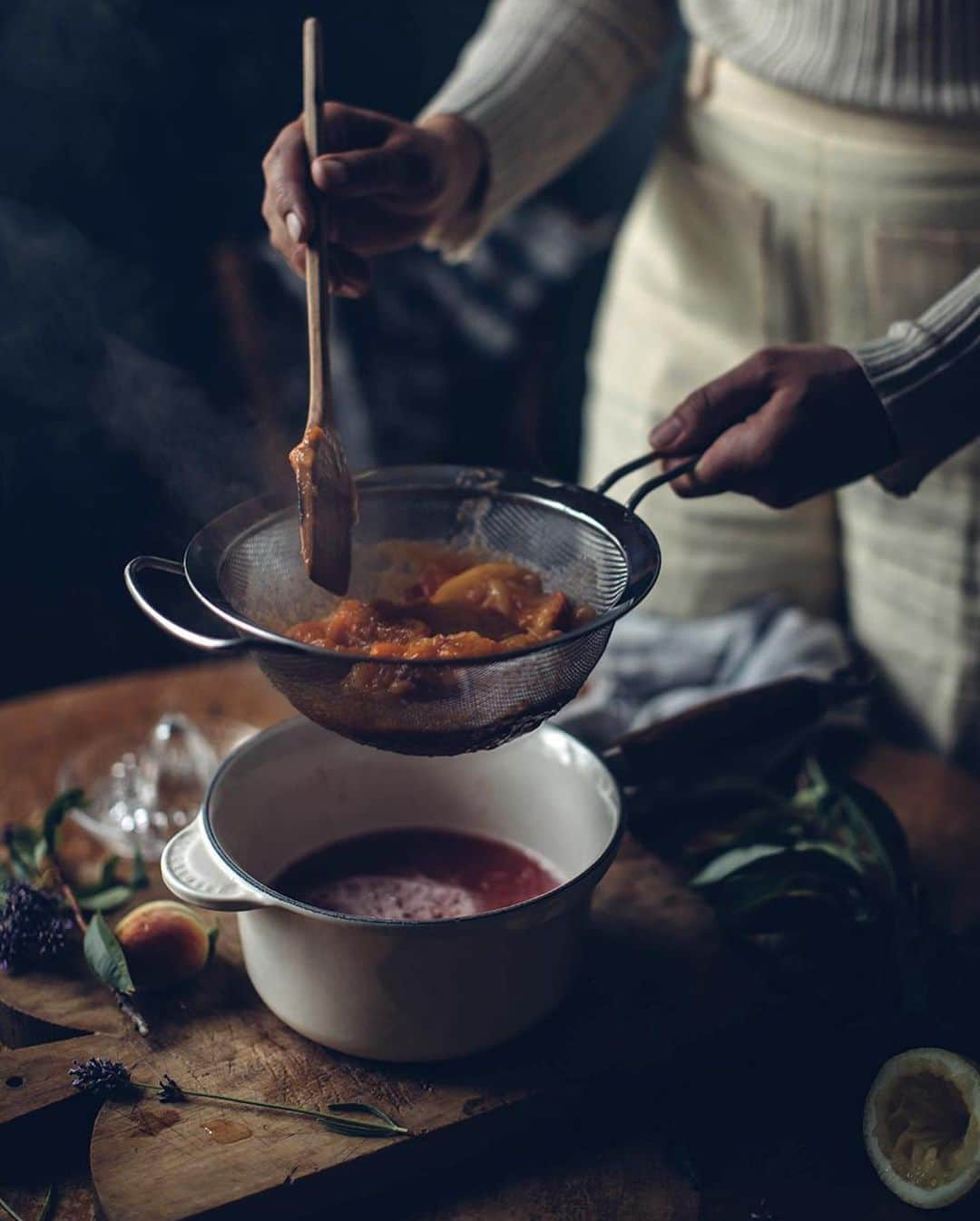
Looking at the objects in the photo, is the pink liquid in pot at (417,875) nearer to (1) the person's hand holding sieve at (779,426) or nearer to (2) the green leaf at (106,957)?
(2) the green leaf at (106,957)

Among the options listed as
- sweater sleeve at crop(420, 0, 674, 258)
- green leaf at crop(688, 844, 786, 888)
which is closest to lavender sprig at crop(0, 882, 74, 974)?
green leaf at crop(688, 844, 786, 888)

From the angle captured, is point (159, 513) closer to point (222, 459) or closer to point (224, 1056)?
point (222, 459)

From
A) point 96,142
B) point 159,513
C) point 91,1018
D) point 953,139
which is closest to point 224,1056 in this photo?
point 91,1018

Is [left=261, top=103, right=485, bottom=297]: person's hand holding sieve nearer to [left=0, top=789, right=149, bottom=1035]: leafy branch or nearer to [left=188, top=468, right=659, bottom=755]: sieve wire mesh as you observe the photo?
[left=188, top=468, right=659, bottom=755]: sieve wire mesh

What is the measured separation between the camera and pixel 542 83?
1.91m

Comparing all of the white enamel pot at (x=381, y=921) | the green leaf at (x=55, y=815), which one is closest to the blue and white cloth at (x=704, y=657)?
the white enamel pot at (x=381, y=921)

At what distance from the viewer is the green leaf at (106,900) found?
147cm

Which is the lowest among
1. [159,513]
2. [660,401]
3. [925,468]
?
[159,513]

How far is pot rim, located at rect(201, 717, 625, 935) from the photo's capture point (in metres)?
1.17

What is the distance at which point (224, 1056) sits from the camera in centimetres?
127

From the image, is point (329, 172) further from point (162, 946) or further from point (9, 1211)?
point (9, 1211)

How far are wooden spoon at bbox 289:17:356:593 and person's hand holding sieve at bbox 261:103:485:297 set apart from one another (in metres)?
0.03

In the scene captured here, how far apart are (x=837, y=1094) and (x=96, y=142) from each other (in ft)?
9.69

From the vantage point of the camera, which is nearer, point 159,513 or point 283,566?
point 283,566
